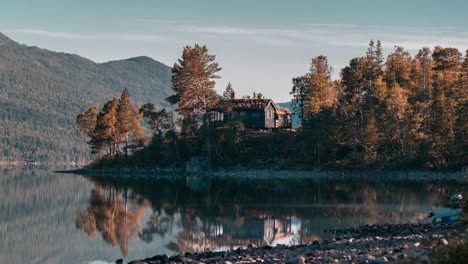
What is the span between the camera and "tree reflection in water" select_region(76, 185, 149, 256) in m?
34.1

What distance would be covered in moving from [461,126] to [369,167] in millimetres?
12861

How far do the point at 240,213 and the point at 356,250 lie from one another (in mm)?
20596

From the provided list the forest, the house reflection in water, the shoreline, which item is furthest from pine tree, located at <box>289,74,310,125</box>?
the house reflection in water

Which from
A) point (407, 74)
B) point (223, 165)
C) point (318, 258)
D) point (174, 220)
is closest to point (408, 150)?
point (407, 74)

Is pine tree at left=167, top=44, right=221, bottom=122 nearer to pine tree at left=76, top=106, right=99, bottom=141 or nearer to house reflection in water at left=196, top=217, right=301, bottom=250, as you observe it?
pine tree at left=76, top=106, right=99, bottom=141

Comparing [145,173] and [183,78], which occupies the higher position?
[183,78]

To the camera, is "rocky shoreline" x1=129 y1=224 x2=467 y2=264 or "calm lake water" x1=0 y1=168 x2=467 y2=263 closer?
"rocky shoreline" x1=129 y1=224 x2=467 y2=264

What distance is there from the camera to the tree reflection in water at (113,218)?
112 ft

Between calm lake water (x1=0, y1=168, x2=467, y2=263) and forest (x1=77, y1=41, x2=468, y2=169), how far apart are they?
23.4 m

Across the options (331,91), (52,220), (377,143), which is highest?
(331,91)

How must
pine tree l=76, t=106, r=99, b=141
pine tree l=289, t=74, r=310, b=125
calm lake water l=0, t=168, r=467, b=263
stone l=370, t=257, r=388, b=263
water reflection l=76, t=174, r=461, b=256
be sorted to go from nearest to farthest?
1. stone l=370, t=257, r=388, b=263
2. calm lake water l=0, t=168, r=467, b=263
3. water reflection l=76, t=174, r=461, b=256
4. pine tree l=289, t=74, r=310, b=125
5. pine tree l=76, t=106, r=99, b=141

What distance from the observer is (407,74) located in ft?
323

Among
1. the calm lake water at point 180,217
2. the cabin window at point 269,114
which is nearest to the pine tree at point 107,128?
the cabin window at point 269,114

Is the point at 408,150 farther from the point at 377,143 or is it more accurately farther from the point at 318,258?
the point at 318,258
